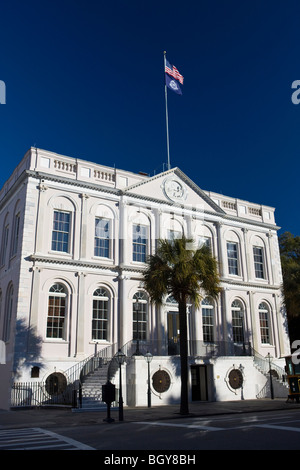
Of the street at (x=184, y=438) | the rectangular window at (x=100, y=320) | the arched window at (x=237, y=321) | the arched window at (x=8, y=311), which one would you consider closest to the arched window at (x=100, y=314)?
the rectangular window at (x=100, y=320)

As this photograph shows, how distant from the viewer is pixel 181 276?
65.1 feet

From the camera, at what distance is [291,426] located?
12523mm

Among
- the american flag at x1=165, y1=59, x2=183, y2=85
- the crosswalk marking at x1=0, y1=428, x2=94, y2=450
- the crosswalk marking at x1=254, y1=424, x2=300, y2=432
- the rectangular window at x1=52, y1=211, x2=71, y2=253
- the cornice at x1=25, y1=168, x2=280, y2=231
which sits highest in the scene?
the american flag at x1=165, y1=59, x2=183, y2=85

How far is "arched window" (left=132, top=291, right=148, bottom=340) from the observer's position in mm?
27328

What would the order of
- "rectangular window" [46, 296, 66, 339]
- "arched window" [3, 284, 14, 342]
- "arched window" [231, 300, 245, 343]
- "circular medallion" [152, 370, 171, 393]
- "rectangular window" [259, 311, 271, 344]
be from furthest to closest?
"rectangular window" [259, 311, 271, 344]
"arched window" [231, 300, 245, 343]
"arched window" [3, 284, 14, 342]
"rectangular window" [46, 296, 66, 339]
"circular medallion" [152, 370, 171, 393]

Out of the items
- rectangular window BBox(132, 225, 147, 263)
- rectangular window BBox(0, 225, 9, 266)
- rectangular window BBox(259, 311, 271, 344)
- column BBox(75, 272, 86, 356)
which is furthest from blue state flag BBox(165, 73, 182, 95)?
rectangular window BBox(259, 311, 271, 344)

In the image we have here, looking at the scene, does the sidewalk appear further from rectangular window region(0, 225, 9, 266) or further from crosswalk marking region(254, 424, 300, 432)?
rectangular window region(0, 225, 9, 266)

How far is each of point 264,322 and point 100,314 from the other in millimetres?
14082

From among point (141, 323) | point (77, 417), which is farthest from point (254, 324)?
point (77, 417)

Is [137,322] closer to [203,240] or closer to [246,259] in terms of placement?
[203,240]

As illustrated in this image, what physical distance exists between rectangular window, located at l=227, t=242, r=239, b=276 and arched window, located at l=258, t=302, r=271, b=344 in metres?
3.47

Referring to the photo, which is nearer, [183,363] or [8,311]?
[183,363]

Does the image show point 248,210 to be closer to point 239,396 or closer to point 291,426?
point 239,396
